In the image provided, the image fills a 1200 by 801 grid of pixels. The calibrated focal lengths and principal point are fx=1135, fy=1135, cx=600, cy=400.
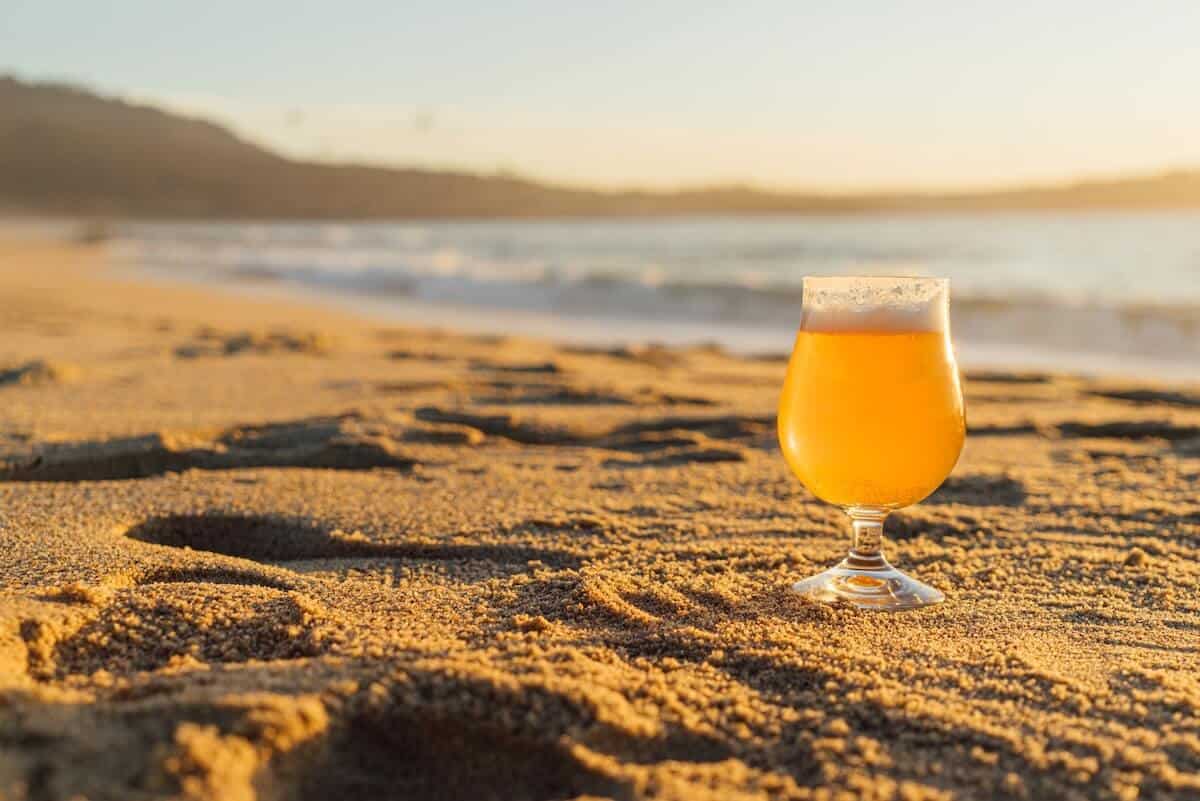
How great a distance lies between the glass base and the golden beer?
0.13 metres

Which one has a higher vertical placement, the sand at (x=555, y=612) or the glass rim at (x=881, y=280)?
the glass rim at (x=881, y=280)

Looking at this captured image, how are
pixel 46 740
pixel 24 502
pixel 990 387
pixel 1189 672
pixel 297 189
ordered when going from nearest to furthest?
pixel 46 740
pixel 1189 672
pixel 24 502
pixel 990 387
pixel 297 189

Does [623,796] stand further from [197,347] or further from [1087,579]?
[197,347]

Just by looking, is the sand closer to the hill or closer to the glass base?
the glass base

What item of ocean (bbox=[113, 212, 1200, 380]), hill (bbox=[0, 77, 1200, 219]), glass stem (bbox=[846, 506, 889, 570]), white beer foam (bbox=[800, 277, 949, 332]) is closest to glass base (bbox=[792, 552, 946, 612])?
glass stem (bbox=[846, 506, 889, 570])

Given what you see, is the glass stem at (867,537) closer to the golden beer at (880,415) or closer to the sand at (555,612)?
the golden beer at (880,415)

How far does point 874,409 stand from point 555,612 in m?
0.67

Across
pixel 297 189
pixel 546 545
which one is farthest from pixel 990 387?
pixel 297 189

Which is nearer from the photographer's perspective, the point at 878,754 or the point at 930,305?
the point at 878,754

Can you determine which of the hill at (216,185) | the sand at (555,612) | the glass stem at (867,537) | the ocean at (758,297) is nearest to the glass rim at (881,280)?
the glass stem at (867,537)

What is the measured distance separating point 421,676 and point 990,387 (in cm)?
444

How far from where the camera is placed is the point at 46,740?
1265 mm

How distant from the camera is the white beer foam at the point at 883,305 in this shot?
2068 millimetres

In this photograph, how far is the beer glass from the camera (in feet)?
6.68
